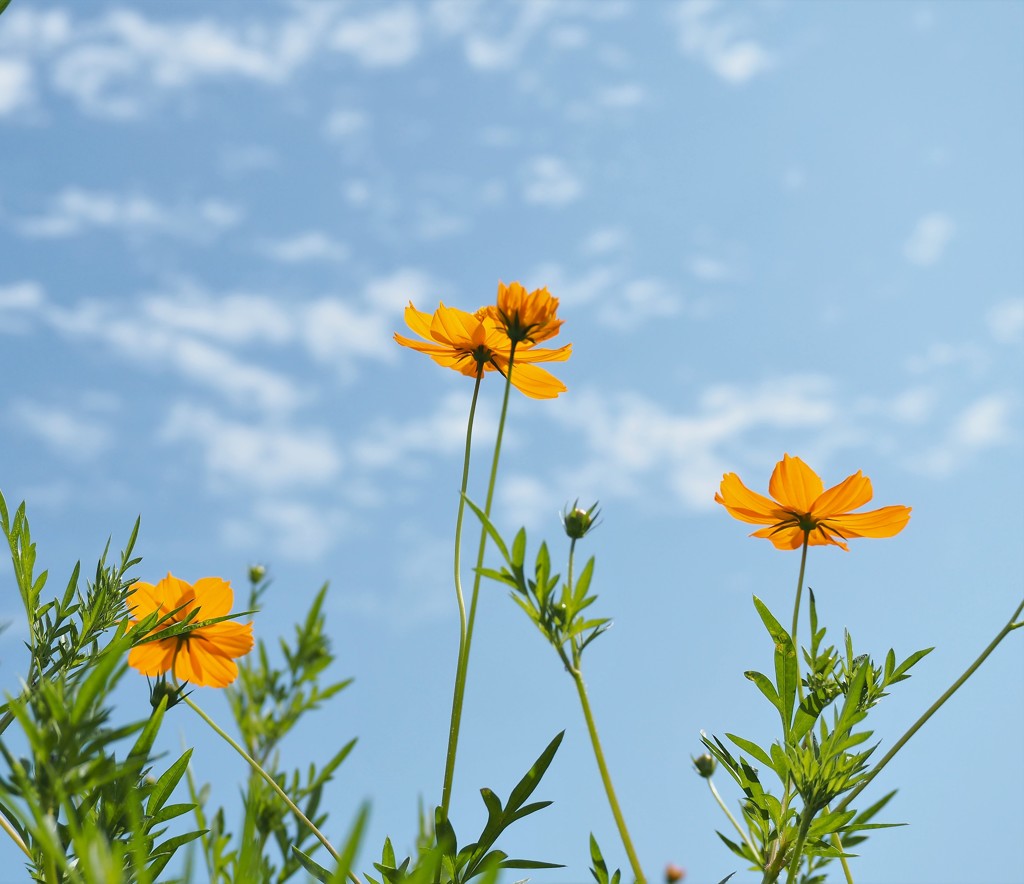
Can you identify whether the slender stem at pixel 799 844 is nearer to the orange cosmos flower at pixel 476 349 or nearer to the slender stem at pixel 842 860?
the slender stem at pixel 842 860

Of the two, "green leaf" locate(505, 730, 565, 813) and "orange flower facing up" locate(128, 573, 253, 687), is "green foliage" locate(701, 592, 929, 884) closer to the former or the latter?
"green leaf" locate(505, 730, 565, 813)

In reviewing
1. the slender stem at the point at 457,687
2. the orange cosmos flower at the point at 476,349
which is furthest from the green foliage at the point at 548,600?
the orange cosmos flower at the point at 476,349

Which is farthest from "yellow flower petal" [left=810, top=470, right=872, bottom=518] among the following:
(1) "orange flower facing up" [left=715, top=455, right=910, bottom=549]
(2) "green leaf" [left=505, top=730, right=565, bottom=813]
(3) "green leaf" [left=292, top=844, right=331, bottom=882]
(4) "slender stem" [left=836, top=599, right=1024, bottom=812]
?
(3) "green leaf" [left=292, top=844, right=331, bottom=882]

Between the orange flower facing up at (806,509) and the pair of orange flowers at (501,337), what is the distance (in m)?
0.35

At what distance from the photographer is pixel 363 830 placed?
0.31 m

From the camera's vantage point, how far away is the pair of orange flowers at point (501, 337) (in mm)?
1364

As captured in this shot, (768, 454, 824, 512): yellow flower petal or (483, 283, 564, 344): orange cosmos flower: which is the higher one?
(483, 283, 564, 344): orange cosmos flower

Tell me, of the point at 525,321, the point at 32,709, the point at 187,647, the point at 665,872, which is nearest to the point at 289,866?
the point at 187,647

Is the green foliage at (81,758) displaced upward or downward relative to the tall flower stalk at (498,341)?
downward

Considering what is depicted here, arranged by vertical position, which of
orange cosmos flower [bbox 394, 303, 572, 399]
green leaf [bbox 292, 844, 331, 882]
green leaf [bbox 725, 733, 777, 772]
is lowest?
green leaf [bbox 292, 844, 331, 882]

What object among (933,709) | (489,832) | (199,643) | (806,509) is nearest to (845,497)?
(806,509)

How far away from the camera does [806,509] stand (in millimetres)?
1372

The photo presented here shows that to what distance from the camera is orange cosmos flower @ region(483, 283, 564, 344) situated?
1355mm

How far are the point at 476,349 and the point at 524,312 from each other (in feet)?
0.61
